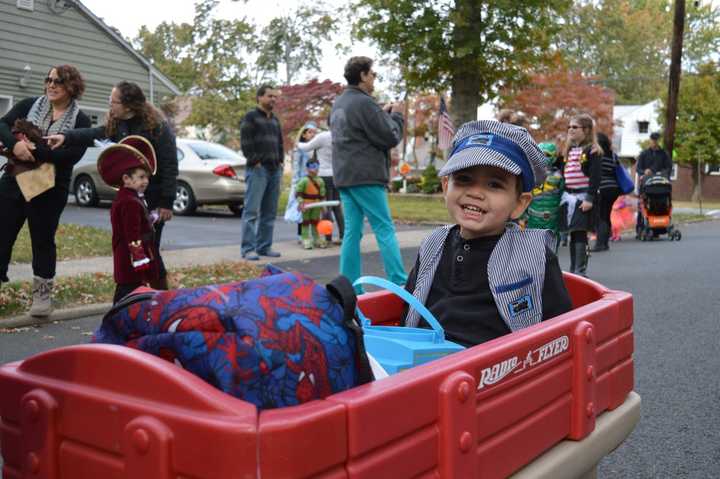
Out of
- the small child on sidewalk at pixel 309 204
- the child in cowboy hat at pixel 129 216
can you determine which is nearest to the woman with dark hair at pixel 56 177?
the child in cowboy hat at pixel 129 216

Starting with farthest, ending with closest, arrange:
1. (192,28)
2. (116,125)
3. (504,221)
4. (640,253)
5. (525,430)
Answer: (192,28)
(640,253)
(116,125)
(504,221)
(525,430)

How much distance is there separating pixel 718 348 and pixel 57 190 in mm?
4734

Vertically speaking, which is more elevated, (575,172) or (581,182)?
(575,172)

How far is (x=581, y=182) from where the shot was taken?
8648 millimetres

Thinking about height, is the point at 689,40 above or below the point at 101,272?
above

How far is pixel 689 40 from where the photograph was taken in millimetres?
70938

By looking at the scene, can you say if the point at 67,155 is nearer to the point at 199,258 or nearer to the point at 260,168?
the point at 199,258

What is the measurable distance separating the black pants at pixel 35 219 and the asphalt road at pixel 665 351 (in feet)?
1.66

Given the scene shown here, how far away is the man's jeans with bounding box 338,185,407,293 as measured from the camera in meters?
7.20

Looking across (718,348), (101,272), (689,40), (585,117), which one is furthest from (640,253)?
(689,40)

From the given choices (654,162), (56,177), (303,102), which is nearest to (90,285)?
(56,177)

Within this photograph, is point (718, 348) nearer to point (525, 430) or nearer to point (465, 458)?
point (525, 430)

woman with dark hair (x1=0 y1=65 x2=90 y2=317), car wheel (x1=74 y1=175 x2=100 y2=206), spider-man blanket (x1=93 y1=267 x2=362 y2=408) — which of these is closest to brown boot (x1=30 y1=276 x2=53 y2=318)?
woman with dark hair (x1=0 y1=65 x2=90 y2=317)

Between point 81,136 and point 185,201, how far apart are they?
11105mm
